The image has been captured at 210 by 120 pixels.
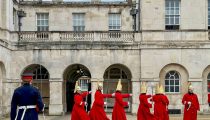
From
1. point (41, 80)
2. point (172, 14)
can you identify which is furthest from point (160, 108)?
point (41, 80)

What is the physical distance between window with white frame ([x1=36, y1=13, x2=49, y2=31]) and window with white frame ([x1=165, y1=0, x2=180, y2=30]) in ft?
33.6

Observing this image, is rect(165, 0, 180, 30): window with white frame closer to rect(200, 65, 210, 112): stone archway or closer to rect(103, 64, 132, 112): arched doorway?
rect(200, 65, 210, 112): stone archway

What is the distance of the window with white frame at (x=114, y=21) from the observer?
4028cm

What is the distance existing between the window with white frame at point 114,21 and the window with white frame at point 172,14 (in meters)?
6.65

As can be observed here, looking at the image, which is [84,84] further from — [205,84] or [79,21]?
[205,84]

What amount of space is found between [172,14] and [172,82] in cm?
443

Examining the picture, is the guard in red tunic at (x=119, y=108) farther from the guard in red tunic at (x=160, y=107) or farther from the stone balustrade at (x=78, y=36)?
the stone balustrade at (x=78, y=36)

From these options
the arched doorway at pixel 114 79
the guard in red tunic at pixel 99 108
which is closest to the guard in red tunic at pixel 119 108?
the guard in red tunic at pixel 99 108

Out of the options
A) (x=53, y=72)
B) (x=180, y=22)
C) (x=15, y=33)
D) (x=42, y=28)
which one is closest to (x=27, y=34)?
(x=15, y=33)

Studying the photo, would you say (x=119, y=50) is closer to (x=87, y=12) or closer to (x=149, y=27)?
(x=149, y=27)

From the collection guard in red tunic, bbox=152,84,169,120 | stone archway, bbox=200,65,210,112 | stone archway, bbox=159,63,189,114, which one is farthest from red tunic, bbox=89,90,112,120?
stone archway, bbox=200,65,210,112

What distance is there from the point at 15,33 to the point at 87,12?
8082mm

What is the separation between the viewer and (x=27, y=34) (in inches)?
1347

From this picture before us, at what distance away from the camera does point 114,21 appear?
40.6 meters
